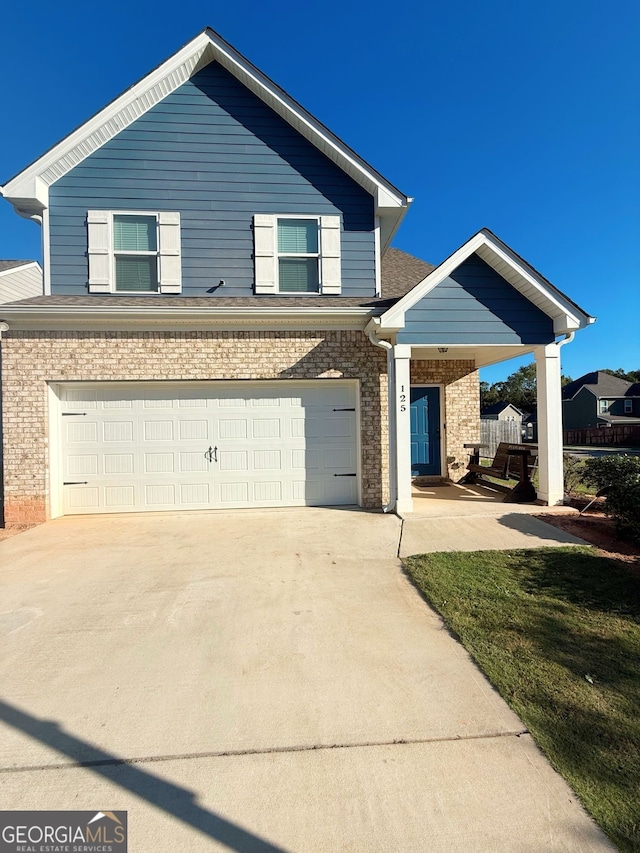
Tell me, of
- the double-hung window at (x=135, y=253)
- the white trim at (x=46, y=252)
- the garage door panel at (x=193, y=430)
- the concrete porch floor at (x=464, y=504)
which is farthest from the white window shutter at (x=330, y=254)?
the white trim at (x=46, y=252)

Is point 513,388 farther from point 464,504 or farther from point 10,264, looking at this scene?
point 10,264

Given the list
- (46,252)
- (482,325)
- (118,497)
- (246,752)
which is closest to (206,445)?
(118,497)

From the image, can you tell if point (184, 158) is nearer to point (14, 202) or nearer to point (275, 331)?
point (14, 202)

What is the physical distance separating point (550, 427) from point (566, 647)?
17.1 ft

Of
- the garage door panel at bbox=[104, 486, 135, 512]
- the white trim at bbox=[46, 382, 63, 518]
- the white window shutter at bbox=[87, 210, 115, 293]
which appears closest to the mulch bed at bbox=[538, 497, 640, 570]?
the garage door panel at bbox=[104, 486, 135, 512]

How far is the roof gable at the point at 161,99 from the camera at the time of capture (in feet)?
23.9

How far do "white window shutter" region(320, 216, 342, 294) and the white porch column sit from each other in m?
1.87

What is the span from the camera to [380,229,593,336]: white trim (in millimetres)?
6863

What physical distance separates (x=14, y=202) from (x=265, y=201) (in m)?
4.54

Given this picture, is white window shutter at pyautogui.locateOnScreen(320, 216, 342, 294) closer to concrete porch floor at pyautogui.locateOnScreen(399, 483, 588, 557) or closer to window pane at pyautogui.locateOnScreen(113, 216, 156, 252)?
window pane at pyautogui.locateOnScreen(113, 216, 156, 252)

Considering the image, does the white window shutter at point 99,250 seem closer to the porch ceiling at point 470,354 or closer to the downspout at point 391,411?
the downspout at point 391,411

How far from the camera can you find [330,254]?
7.81 m

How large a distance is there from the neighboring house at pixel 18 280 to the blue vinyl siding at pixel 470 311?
30.7 feet

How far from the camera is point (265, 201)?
7.80 metres
